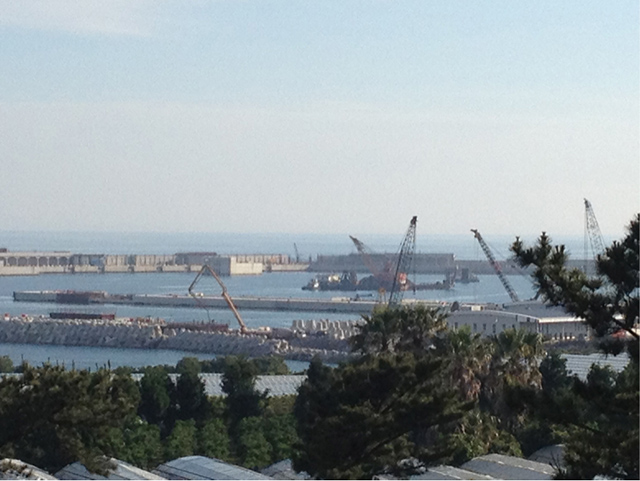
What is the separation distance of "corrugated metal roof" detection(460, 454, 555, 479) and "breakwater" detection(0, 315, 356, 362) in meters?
39.4

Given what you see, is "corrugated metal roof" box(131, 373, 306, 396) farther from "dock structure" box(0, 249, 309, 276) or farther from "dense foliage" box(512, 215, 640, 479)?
"dock structure" box(0, 249, 309, 276)

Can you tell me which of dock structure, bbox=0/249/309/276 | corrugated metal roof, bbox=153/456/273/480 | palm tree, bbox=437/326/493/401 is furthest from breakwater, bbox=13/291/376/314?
corrugated metal roof, bbox=153/456/273/480

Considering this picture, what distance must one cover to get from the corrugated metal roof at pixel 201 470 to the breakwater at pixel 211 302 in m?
77.1

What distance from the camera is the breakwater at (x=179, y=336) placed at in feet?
205

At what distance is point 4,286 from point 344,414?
417 ft

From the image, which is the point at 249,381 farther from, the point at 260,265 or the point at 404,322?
the point at 260,265

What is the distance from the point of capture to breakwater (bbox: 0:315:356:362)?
205 ft

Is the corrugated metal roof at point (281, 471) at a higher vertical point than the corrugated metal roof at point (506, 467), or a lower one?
lower

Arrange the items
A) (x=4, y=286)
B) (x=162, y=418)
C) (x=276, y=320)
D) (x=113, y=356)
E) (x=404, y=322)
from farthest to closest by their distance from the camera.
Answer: (x=4, y=286)
(x=276, y=320)
(x=113, y=356)
(x=162, y=418)
(x=404, y=322)

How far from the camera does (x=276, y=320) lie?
293ft

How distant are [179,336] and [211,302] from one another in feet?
119

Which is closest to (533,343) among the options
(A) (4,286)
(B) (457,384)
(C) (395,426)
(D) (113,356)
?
(B) (457,384)

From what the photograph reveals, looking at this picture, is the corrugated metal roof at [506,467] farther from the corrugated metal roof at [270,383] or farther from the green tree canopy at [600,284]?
the corrugated metal roof at [270,383]

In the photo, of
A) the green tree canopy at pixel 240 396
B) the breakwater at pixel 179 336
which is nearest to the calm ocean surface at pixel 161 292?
the breakwater at pixel 179 336
